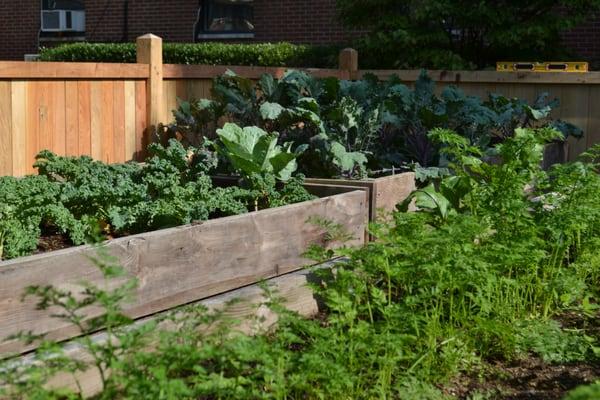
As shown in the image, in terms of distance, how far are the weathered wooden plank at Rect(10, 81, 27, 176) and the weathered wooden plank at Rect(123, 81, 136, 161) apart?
0.95 metres

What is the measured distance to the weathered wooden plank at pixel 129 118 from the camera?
20.9 feet

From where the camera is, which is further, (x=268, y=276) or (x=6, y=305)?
(x=268, y=276)

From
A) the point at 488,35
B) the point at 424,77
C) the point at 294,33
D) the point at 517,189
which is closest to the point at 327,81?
the point at 424,77

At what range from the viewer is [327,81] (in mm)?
6730

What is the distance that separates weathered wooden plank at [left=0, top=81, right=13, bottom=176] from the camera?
539 cm

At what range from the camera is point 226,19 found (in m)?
17.6

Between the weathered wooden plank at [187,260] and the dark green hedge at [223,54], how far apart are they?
829cm

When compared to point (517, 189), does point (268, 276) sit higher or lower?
lower

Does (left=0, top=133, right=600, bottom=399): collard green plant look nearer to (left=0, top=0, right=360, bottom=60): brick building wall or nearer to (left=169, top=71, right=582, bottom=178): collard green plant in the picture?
(left=169, top=71, right=582, bottom=178): collard green plant

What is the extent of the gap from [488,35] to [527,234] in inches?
334

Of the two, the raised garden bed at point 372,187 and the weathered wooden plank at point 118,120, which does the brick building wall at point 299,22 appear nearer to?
the weathered wooden plank at point 118,120

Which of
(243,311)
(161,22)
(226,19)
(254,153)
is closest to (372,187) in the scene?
(254,153)

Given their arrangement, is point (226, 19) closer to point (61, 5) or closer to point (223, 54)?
point (223, 54)

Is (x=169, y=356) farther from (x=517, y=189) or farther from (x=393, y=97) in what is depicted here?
(x=393, y=97)
